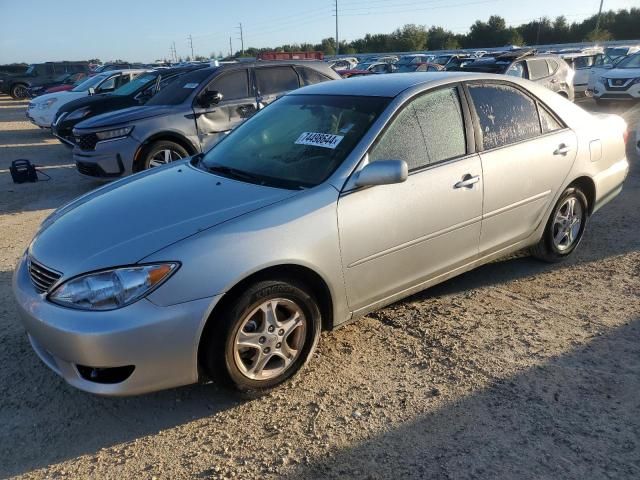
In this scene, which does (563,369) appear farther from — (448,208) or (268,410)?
(268,410)

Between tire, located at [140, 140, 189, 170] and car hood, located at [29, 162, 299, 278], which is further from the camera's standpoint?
tire, located at [140, 140, 189, 170]

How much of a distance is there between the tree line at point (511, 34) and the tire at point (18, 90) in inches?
1509

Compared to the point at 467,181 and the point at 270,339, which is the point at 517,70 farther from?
the point at 270,339

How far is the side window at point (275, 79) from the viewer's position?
813 centimetres

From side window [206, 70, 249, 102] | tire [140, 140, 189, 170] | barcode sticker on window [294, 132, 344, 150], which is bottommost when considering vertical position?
tire [140, 140, 189, 170]

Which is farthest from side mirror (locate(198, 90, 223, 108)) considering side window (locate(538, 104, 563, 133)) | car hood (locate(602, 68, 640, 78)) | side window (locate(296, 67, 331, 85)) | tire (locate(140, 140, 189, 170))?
car hood (locate(602, 68, 640, 78))

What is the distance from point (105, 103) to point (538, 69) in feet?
33.1

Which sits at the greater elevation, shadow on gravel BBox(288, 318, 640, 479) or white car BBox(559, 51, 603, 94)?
white car BBox(559, 51, 603, 94)

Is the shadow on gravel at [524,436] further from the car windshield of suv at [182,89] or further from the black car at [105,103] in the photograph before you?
the black car at [105,103]

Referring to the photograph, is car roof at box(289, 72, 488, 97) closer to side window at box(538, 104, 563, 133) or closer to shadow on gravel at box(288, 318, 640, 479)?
side window at box(538, 104, 563, 133)

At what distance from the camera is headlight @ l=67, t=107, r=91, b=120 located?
1033 centimetres

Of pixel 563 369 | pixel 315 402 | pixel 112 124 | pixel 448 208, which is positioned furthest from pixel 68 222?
pixel 112 124

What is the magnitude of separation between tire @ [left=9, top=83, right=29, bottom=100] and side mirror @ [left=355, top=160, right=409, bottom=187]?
29918 mm

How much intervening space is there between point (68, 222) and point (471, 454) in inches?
99.5
